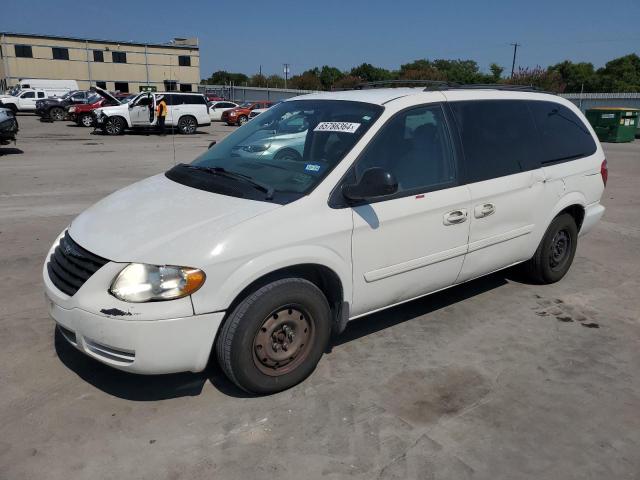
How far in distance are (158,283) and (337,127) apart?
165 centimetres

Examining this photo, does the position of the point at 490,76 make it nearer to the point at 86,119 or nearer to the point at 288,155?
the point at 86,119

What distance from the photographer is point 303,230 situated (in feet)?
10.2

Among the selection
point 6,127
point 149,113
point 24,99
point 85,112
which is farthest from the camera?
point 24,99

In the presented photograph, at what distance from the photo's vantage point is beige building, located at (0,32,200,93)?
60562mm

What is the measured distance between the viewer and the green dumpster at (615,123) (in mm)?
23516

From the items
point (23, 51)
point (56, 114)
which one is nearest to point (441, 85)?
point (56, 114)

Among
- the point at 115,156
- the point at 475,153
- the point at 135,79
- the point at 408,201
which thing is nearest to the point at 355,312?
the point at 408,201

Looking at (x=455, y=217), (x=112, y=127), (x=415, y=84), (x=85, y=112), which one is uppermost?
(x=415, y=84)

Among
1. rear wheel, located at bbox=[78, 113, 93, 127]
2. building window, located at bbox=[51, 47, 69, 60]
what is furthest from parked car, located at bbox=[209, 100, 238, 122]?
building window, located at bbox=[51, 47, 69, 60]

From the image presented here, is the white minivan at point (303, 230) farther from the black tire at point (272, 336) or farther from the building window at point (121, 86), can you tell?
the building window at point (121, 86)

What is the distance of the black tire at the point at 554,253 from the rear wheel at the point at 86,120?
25938 mm

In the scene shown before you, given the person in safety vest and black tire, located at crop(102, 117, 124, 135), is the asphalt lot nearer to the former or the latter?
the person in safety vest

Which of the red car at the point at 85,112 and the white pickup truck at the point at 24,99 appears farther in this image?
the white pickup truck at the point at 24,99

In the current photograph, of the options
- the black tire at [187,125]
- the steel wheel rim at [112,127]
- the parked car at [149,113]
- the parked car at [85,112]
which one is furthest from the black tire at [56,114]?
the black tire at [187,125]
